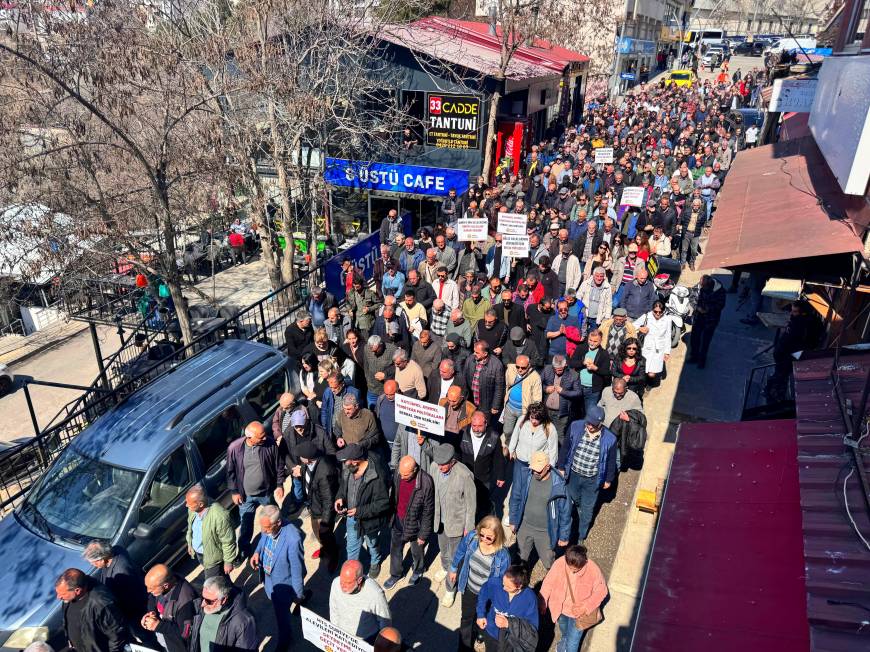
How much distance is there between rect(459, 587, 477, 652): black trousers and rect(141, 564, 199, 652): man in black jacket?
2266 mm

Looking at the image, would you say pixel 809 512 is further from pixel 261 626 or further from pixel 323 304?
pixel 323 304

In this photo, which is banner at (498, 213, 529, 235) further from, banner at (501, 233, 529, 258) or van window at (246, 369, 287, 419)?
van window at (246, 369, 287, 419)

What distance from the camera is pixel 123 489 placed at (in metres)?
6.35

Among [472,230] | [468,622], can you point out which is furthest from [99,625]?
[472,230]

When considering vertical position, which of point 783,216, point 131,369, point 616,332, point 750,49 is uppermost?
point 750,49

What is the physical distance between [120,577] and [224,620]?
3.98 ft

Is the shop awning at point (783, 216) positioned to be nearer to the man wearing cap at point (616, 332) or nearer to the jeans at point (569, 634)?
the man wearing cap at point (616, 332)

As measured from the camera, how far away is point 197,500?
5.88 meters

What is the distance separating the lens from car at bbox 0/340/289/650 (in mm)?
5613

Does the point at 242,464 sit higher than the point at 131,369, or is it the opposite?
the point at 242,464

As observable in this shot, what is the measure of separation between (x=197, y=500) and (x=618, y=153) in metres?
21.9

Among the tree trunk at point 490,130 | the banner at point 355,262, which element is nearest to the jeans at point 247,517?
the banner at point 355,262

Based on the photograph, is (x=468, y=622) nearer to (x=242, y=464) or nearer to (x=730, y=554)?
A: (x=730, y=554)

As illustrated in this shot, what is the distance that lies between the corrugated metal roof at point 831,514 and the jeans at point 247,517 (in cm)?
533
